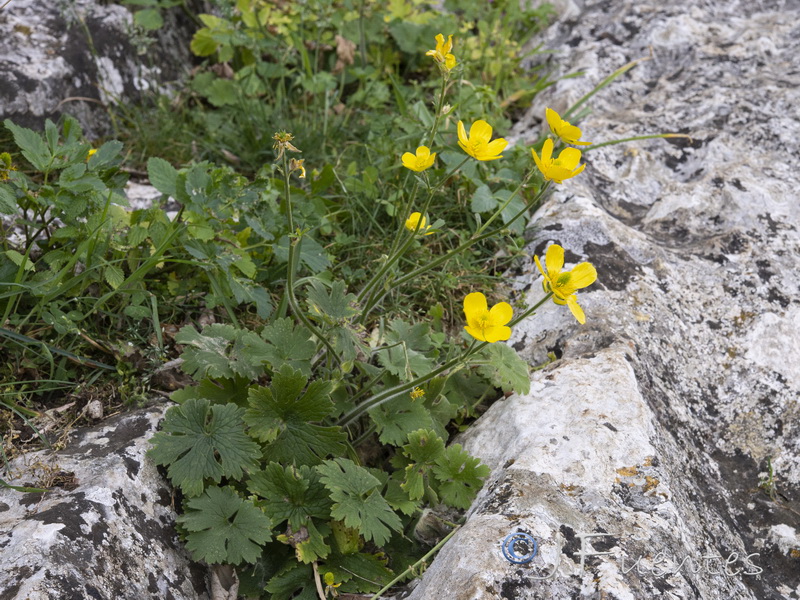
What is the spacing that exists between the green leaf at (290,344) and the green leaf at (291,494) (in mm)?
326

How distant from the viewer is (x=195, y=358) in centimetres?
198

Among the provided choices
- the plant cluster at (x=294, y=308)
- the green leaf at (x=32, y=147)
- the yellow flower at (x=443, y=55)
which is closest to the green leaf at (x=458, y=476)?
the plant cluster at (x=294, y=308)

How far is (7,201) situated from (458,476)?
1.63 m

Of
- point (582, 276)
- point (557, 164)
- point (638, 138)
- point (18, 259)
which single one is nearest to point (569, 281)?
point (582, 276)

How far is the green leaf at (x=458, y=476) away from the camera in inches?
75.9

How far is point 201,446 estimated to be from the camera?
184cm

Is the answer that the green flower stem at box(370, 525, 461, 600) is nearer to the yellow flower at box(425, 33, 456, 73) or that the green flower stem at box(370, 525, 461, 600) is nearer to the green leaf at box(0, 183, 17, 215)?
the yellow flower at box(425, 33, 456, 73)

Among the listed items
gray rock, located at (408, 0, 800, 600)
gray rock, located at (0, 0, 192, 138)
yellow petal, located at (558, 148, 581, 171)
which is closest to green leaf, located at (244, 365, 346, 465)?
gray rock, located at (408, 0, 800, 600)

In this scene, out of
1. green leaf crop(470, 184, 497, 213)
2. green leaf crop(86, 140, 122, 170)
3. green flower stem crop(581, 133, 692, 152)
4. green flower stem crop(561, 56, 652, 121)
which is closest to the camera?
green leaf crop(86, 140, 122, 170)

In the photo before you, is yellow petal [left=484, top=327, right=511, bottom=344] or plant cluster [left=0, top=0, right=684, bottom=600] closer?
yellow petal [left=484, top=327, right=511, bottom=344]

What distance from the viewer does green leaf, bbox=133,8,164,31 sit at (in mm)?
3406

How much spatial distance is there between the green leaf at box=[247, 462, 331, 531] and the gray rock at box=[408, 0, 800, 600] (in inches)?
15.4

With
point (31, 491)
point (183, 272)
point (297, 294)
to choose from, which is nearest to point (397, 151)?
point (297, 294)

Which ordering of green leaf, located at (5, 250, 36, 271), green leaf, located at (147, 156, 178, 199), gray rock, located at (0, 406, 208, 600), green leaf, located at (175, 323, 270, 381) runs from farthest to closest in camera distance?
green leaf, located at (147, 156, 178, 199)
green leaf, located at (5, 250, 36, 271)
green leaf, located at (175, 323, 270, 381)
gray rock, located at (0, 406, 208, 600)
